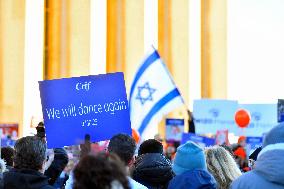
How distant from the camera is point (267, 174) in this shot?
442 cm

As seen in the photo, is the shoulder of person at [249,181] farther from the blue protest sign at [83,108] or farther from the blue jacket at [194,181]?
the blue protest sign at [83,108]

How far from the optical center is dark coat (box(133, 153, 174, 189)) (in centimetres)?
643

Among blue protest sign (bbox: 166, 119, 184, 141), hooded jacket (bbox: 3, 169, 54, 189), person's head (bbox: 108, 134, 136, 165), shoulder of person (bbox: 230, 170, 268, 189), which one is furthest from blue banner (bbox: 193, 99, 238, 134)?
shoulder of person (bbox: 230, 170, 268, 189)

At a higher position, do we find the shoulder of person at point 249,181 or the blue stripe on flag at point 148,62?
the blue stripe on flag at point 148,62

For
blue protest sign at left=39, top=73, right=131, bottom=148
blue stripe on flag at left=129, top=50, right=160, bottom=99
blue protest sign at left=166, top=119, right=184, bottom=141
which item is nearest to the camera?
blue protest sign at left=39, top=73, right=131, bottom=148

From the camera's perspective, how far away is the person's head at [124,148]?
564cm

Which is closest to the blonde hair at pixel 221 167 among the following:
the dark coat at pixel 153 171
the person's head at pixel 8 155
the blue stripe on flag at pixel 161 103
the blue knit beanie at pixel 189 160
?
the blue knit beanie at pixel 189 160

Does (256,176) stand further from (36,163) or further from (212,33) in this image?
(212,33)

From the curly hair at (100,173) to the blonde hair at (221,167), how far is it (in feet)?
9.72

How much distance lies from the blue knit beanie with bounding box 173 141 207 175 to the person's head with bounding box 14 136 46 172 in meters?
1.24

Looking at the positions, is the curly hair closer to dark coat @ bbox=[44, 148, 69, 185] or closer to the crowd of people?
the crowd of people

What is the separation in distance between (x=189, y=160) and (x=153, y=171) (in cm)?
60

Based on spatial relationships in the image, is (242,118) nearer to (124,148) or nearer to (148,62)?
(148,62)

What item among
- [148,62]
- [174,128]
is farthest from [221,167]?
[174,128]
